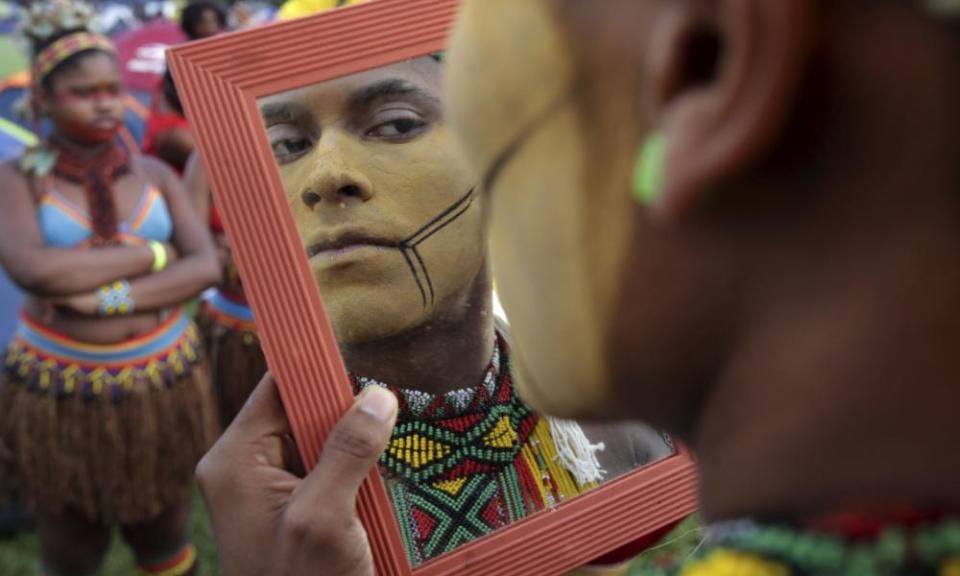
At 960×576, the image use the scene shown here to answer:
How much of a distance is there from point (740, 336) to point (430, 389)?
65cm

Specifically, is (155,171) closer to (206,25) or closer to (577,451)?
(206,25)

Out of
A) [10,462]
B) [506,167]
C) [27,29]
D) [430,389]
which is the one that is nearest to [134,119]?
[27,29]

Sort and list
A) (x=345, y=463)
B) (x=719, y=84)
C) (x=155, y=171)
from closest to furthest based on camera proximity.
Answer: (x=719, y=84) < (x=345, y=463) < (x=155, y=171)

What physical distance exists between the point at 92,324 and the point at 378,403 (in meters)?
1.65

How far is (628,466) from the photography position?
3.88 ft

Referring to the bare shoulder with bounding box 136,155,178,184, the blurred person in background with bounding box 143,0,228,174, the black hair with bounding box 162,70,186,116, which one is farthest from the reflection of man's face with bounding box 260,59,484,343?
the black hair with bounding box 162,70,186,116

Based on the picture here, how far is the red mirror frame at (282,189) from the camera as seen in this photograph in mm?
1002

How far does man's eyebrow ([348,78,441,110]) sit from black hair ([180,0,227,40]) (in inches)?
128

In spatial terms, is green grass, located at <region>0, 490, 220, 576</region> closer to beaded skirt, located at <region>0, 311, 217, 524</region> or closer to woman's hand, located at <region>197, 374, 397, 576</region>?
beaded skirt, located at <region>0, 311, 217, 524</region>

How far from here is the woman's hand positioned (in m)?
0.99

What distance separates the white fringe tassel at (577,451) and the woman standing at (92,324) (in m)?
1.57

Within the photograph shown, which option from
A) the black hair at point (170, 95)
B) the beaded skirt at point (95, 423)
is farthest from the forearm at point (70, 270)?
the black hair at point (170, 95)

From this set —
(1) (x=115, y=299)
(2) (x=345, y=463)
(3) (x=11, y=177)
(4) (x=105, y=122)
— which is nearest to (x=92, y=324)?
(1) (x=115, y=299)

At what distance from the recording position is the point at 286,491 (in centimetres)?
104
